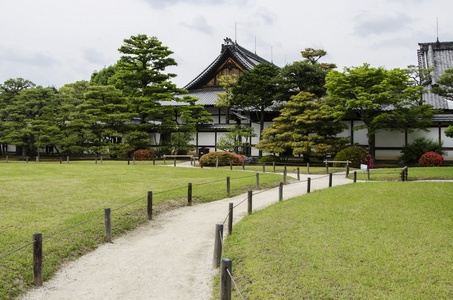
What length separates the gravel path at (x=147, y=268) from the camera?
5.72 metres

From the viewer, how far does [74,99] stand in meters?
38.5

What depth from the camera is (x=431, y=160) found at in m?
25.1

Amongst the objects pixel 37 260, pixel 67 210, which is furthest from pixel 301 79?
pixel 37 260

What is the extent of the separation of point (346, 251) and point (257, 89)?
24.4 m

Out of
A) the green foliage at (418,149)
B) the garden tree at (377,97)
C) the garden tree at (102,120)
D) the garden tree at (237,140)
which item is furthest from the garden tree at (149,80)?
the green foliage at (418,149)

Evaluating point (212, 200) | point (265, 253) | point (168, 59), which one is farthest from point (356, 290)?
point (168, 59)

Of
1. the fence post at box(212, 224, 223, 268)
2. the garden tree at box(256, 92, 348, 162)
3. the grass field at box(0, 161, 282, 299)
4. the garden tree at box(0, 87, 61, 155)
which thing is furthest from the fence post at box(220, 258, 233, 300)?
the garden tree at box(0, 87, 61, 155)

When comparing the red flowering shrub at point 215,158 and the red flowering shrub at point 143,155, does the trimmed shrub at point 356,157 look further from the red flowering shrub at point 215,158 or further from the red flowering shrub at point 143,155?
the red flowering shrub at point 143,155

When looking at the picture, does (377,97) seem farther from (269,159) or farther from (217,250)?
(217,250)

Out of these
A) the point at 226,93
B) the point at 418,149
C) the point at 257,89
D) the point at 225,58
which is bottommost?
the point at 418,149

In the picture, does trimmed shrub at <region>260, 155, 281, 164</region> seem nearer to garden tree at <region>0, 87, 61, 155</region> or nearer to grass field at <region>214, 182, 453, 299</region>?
grass field at <region>214, 182, 453, 299</region>

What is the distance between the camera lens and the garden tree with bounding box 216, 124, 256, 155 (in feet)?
104

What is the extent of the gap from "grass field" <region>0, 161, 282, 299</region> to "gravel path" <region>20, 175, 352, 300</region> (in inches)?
14.9

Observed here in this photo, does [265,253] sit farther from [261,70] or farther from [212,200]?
[261,70]
